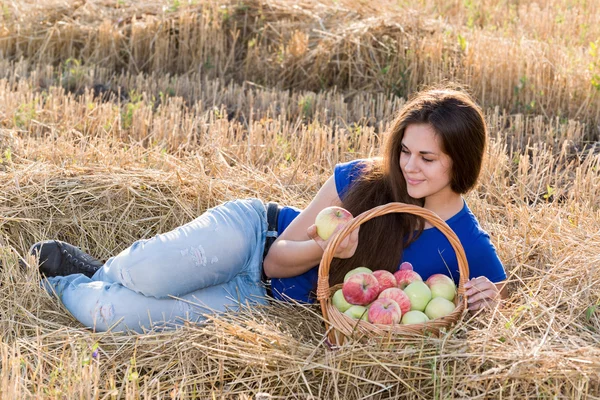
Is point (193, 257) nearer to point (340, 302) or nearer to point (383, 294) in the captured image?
point (340, 302)

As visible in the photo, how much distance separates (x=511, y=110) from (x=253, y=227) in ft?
11.6

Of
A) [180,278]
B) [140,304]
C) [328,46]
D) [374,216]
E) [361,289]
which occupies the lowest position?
[140,304]

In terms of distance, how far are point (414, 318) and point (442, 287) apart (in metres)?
0.23

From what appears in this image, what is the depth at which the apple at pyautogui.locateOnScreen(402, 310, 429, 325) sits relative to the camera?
2.79 metres

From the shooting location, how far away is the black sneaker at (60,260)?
3.46 meters

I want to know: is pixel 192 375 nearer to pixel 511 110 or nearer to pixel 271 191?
pixel 271 191

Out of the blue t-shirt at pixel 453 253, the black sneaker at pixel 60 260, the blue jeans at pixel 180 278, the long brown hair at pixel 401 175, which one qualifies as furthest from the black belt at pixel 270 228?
the black sneaker at pixel 60 260

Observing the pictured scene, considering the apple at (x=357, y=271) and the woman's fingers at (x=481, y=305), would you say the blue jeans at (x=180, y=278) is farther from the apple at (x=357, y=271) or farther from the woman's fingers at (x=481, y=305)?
the woman's fingers at (x=481, y=305)

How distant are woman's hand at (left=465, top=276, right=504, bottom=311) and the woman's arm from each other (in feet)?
1.83

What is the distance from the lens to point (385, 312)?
2.74m

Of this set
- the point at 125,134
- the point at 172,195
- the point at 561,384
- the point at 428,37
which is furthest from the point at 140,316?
the point at 428,37

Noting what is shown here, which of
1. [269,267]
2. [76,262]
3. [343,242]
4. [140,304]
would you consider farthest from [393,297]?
[76,262]

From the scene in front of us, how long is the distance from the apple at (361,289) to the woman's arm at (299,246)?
0.19 m

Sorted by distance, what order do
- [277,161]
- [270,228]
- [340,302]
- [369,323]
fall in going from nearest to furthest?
[369,323], [340,302], [270,228], [277,161]
